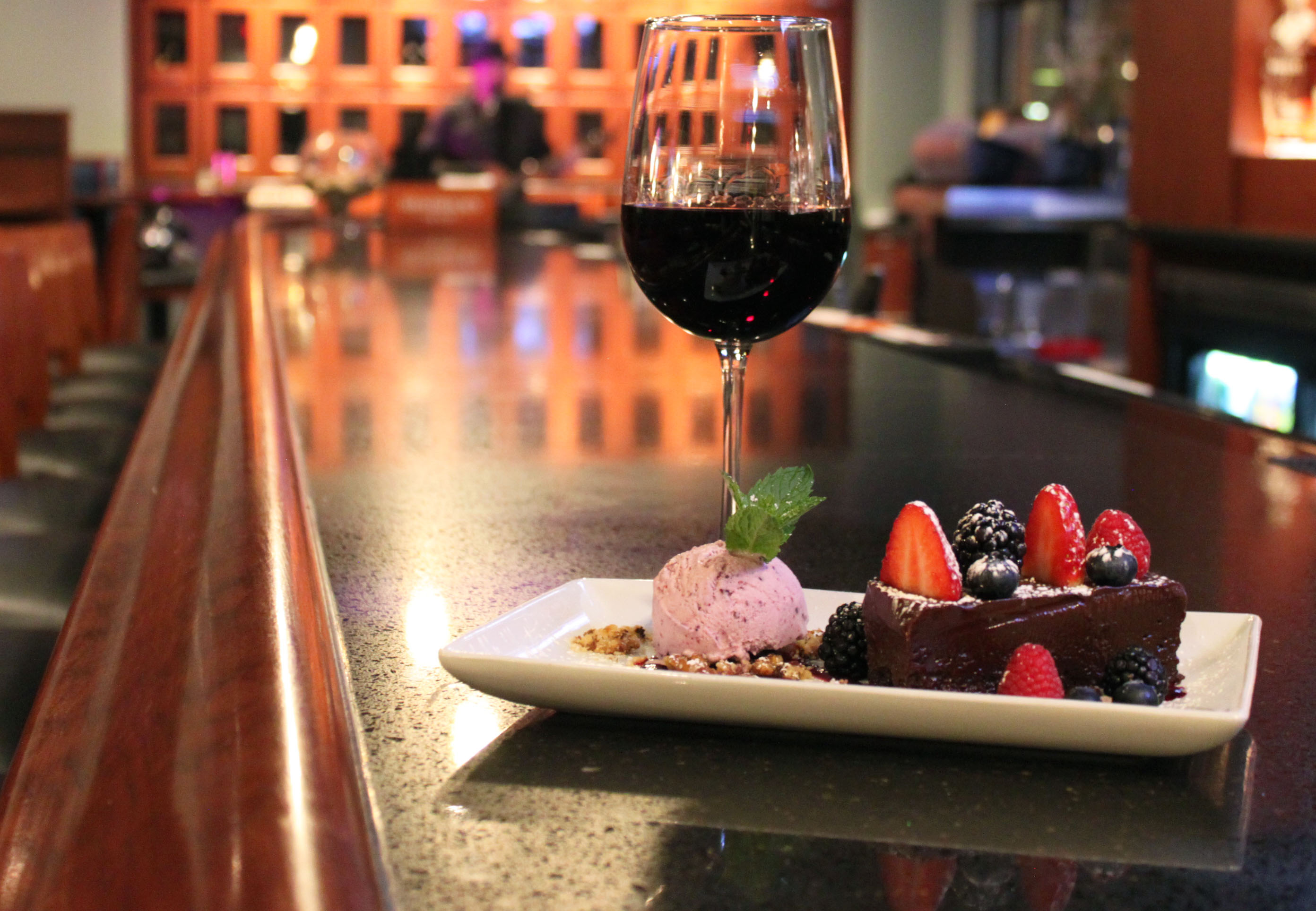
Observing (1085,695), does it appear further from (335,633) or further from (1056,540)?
(335,633)

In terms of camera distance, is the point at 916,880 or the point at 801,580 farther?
the point at 801,580

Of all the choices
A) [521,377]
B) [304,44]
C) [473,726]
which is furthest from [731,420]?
[304,44]

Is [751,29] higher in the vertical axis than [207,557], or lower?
higher

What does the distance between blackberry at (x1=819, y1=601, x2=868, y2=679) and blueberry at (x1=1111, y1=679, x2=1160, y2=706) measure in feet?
0.29

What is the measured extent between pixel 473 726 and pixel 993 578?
18 cm

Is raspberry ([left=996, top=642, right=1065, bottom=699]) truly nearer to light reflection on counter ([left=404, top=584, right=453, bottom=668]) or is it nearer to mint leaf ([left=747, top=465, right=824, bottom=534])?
mint leaf ([left=747, top=465, right=824, bottom=534])

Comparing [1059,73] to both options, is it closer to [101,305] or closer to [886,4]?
[886,4]

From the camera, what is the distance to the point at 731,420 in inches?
24.5

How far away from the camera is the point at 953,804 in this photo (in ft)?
1.45

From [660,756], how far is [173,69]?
9611 mm

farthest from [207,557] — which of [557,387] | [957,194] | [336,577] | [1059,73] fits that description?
[1059,73]

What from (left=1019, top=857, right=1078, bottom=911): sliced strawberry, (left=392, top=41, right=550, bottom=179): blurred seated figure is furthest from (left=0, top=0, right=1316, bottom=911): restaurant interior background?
(left=392, top=41, right=550, bottom=179): blurred seated figure

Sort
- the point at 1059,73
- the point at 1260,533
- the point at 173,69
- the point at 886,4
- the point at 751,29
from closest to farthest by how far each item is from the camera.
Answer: the point at 751,29 → the point at 1260,533 → the point at 1059,73 → the point at 173,69 → the point at 886,4

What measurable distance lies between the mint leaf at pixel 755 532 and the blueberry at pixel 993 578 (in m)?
0.07
